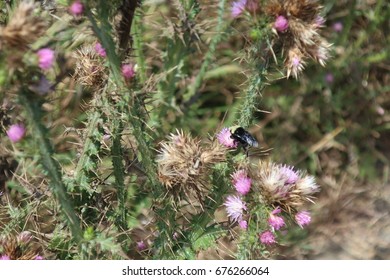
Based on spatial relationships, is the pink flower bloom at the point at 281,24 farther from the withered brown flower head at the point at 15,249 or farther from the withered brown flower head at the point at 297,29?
the withered brown flower head at the point at 15,249

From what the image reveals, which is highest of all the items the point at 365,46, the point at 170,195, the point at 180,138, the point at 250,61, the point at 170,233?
the point at 250,61

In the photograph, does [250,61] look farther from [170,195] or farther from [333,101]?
[333,101]

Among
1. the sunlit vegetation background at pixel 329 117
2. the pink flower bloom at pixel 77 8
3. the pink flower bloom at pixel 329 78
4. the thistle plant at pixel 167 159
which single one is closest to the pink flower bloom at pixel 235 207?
the thistle plant at pixel 167 159

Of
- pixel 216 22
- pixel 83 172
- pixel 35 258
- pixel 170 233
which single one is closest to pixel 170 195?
pixel 170 233

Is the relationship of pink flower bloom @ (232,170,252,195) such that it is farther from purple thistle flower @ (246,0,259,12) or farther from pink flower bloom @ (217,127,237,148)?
purple thistle flower @ (246,0,259,12)

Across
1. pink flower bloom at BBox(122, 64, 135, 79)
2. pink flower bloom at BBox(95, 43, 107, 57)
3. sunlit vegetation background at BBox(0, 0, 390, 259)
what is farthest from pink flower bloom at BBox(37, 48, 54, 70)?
sunlit vegetation background at BBox(0, 0, 390, 259)

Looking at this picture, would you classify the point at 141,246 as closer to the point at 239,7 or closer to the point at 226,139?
the point at 226,139
